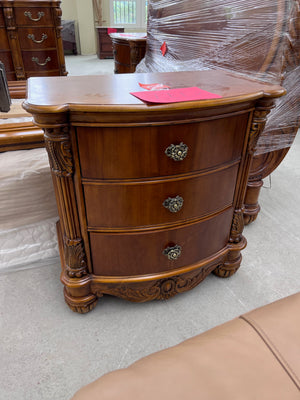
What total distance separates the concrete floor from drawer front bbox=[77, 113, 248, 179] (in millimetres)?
658

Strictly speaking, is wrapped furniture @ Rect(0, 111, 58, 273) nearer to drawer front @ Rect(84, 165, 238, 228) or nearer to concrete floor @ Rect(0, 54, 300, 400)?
concrete floor @ Rect(0, 54, 300, 400)

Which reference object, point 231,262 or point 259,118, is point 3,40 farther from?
point 231,262

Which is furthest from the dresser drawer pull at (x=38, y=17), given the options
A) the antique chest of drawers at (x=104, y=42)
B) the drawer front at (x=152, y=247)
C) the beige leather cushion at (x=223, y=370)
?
the antique chest of drawers at (x=104, y=42)

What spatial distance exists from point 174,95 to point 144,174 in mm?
259

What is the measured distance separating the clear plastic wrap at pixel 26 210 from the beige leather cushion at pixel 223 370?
114 cm

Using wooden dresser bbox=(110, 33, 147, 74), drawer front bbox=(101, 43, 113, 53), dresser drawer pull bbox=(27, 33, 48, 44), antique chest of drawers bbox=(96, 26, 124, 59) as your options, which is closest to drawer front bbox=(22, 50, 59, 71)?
dresser drawer pull bbox=(27, 33, 48, 44)

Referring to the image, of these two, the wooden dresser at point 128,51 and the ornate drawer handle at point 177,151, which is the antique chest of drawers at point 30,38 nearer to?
the wooden dresser at point 128,51

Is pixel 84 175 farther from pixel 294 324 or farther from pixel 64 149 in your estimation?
pixel 294 324

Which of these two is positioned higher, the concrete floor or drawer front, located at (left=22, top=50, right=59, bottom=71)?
drawer front, located at (left=22, top=50, right=59, bottom=71)

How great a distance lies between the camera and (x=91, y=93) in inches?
36.1

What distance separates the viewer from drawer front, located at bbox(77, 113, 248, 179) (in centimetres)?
87

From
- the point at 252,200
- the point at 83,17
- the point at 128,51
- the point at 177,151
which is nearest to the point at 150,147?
the point at 177,151

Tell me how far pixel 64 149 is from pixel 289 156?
7.98 ft

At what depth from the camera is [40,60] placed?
310 centimetres
